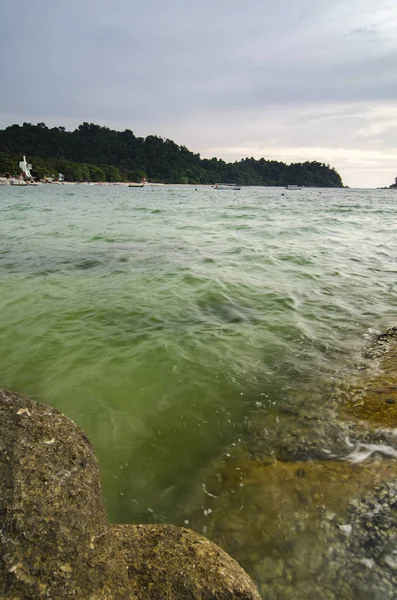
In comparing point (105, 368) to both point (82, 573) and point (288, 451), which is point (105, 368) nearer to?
point (288, 451)

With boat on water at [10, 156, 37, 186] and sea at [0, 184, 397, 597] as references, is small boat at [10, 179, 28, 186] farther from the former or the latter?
sea at [0, 184, 397, 597]

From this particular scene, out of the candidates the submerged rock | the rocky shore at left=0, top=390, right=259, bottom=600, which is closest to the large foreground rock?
the rocky shore at left=0, top=390, right=259, bottom=600

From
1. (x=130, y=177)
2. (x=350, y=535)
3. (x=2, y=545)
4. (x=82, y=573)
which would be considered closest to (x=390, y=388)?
(x=350, y=535)

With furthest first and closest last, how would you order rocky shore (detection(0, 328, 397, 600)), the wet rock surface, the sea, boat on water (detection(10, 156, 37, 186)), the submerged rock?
boat on water (detection(10, 156, 37, 186)) < the sea < the wet rock surface < the submerged rock < rocky shore (detection(0, 328, 397, 600))

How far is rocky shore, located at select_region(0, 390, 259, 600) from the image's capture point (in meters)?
1.43

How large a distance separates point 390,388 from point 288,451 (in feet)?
6.05

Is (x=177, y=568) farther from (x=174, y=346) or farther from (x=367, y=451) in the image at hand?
(x=174, y=346)

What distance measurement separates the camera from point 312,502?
Answer: 9.12 ft

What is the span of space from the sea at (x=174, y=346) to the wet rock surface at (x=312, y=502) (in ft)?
0.27

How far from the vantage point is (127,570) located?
1.75m

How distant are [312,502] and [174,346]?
3276 millimetres

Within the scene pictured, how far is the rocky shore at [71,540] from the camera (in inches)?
56.2

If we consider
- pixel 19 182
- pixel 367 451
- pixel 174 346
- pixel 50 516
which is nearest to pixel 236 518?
pixel 367 451

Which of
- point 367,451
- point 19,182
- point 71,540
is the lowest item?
point 367,451
